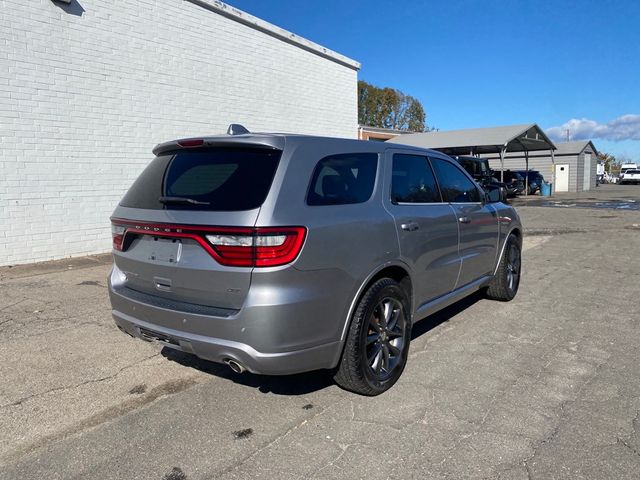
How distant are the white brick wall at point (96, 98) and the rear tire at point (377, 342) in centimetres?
710

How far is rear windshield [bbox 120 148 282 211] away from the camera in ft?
9.64

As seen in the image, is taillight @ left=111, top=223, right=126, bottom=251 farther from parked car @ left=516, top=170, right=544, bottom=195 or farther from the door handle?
parked car @ left=516, top=170, right=544, bottom=195

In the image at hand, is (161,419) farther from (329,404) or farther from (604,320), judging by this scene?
(604,320)

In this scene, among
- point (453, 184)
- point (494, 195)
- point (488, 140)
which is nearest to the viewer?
point (453, 184)

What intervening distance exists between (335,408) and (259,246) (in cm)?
135

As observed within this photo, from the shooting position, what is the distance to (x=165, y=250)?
3162mm

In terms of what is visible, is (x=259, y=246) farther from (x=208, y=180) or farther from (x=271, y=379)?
(x=271, y=379)

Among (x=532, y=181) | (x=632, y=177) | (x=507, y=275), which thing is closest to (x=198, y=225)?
(x=507, y=275)

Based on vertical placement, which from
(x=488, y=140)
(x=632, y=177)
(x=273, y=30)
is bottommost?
(x=632, y=177)

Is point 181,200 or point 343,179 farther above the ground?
point 343,179

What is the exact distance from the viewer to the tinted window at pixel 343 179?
3158 millimetres

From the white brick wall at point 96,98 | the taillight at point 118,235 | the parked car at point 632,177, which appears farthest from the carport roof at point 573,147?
the taillight at point 118,235

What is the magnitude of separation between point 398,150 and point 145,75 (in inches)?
294

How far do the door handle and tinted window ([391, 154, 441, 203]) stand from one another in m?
0.20
